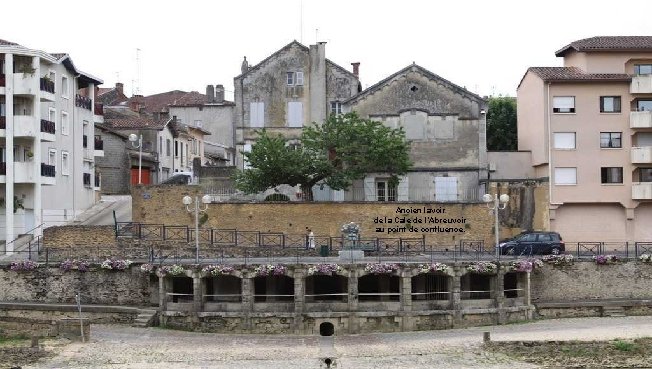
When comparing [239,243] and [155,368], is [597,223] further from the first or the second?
[155,368]

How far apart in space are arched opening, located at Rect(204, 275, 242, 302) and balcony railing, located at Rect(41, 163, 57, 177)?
15.0 metres

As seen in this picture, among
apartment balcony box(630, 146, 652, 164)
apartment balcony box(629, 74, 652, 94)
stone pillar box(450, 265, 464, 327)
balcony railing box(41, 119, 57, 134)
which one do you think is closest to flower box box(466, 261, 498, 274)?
stone pillar box(450, 265, 464, 327)

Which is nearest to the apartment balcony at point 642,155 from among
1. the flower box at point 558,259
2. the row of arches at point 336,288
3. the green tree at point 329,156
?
the flower box at point 558,259

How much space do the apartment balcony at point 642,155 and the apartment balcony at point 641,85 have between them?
3.69 m

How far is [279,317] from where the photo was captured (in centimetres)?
5341

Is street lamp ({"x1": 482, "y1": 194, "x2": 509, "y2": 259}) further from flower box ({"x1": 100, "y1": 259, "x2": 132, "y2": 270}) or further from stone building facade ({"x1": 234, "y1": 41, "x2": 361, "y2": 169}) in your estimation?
flower box ({"x1": 100, "y1": 259, "x2": 132, "y2": 270})

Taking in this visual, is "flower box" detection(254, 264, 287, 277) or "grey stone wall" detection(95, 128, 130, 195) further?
"grey stone wall" detection(95, 128, 130, 195)

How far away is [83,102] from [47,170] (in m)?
9.36

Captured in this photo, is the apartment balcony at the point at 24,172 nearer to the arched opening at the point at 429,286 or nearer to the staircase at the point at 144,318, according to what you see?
the staircase at the point at 144,318

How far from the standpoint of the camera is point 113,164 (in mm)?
80438

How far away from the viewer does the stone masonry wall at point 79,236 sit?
202 ft

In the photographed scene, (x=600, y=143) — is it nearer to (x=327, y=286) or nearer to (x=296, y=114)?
(x=296, y=114)

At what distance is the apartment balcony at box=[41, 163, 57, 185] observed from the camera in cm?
6450

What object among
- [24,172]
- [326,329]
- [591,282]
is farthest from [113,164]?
Answer: [591,282]
